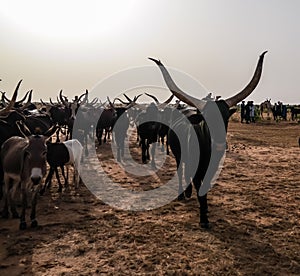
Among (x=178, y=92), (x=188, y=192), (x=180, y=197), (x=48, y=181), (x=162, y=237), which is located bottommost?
(x=162, y=237)

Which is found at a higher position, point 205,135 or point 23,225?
point 205,135

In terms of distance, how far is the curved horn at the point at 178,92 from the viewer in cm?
628

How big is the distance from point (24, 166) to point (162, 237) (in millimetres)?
2646

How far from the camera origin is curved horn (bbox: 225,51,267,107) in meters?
6.16

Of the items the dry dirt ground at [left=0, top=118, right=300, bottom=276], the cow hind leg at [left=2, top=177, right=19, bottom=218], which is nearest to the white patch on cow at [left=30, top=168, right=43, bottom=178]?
the dry dirt ground at [left=0, top=118, right=300, bottom=276]

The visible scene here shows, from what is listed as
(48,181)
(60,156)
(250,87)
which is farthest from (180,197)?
(48,181)

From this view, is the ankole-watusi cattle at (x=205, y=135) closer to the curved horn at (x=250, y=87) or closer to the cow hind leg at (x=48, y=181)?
the curved horn at (x=250, y=87)

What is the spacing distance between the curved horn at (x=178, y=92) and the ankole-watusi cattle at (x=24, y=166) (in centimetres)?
235

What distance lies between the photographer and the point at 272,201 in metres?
7.92

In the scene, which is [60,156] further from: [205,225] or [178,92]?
[205,225]

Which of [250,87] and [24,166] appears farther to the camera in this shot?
[250,87]

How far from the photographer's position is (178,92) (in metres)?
6.46

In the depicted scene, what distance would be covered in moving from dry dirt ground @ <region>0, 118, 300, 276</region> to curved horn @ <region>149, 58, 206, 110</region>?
2224mm

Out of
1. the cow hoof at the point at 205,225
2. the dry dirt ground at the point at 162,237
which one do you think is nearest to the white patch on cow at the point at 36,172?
the dry dirt ground at the point at 162,237
